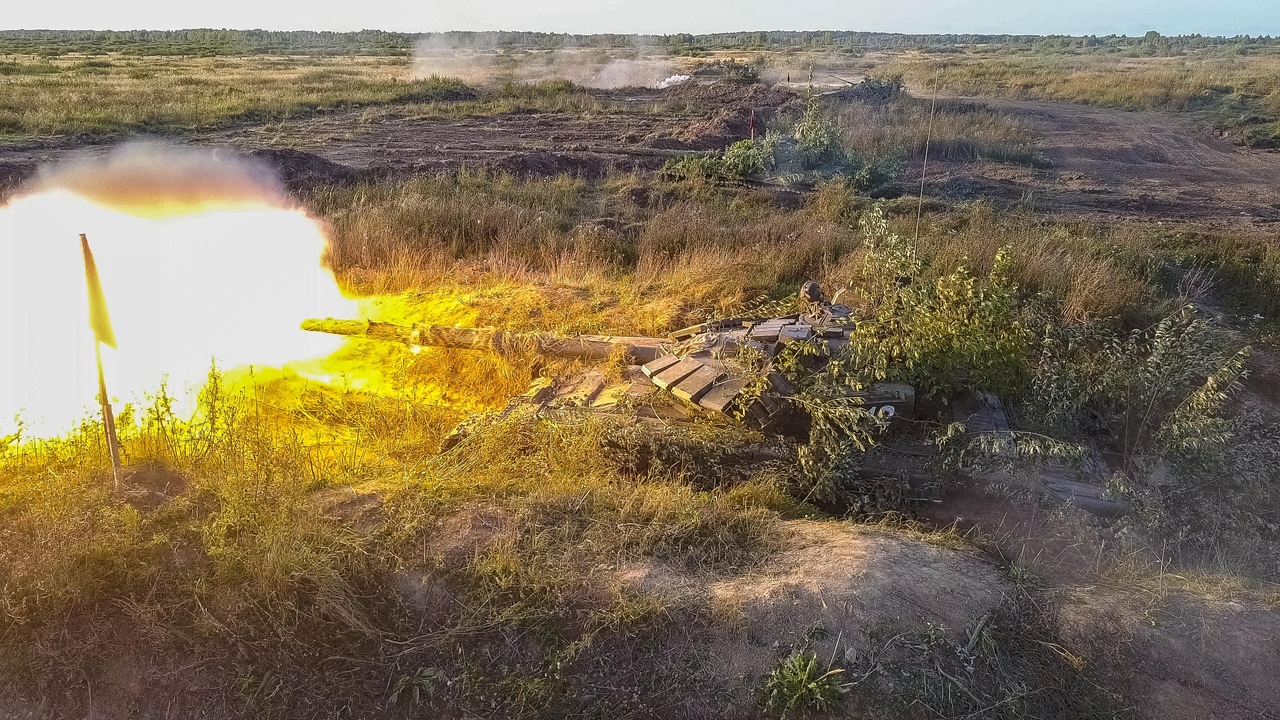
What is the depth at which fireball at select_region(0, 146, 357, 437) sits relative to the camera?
6652 mm

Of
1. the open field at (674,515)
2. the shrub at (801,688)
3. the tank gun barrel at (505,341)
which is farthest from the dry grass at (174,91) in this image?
the shrub at (801,688)

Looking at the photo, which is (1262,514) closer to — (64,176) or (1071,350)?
(1071,350)

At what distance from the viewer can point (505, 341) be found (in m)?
8.27

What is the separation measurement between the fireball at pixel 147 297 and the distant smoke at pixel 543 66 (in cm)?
3575

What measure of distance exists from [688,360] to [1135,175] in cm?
1910

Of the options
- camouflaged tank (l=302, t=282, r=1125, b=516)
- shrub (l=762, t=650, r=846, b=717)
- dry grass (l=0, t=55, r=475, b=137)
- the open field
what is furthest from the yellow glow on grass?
dry grass (l=0, t=55, r=475, b=137)

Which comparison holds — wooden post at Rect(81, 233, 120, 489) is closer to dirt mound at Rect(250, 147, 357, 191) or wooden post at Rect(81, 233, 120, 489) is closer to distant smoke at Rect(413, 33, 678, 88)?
dirt mound at Rect(250, 147, 357, 191)

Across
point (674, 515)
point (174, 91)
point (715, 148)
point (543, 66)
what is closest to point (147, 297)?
point (674, 515)

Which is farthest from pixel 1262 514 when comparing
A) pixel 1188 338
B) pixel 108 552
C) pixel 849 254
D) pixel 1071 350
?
pixel 108 552

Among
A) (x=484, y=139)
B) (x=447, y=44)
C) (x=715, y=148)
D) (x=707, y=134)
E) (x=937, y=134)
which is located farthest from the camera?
(x=447, y=44)

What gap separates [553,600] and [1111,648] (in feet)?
9.95

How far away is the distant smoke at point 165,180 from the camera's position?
33.8 feet

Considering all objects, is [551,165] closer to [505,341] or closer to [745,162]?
[745,162]

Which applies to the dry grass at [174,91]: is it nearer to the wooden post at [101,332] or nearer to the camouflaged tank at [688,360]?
the camouflaged tank at [688,360]
